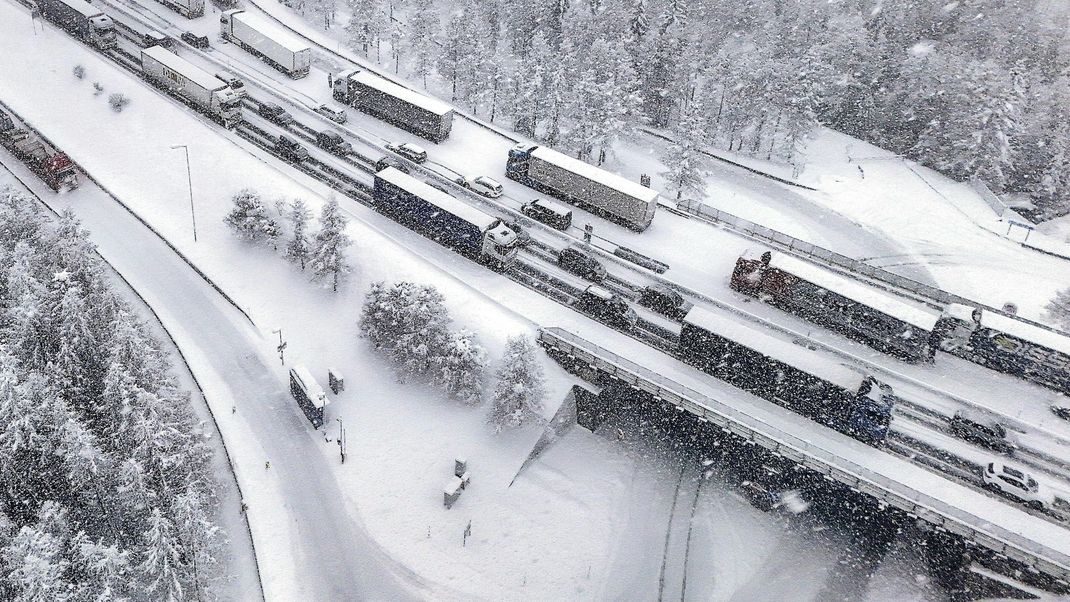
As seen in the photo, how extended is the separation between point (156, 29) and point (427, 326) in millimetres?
52758

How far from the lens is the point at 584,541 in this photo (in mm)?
38844

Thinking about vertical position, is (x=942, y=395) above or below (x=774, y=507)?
above

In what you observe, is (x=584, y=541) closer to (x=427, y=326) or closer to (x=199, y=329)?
(x=427, y=326)

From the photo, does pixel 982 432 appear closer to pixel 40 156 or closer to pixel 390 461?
pixel 390 461

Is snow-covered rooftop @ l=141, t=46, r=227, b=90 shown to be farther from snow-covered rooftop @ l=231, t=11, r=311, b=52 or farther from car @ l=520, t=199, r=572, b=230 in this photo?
car @ l=520, t=199, r=572, b=230

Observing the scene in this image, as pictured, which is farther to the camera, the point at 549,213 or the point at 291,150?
the point at 291,150

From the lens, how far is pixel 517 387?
40.0 metres

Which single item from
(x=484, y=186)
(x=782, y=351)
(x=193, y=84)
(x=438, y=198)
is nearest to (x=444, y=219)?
(x=438, y=198)

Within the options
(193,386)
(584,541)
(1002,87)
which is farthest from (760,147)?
(193,386)

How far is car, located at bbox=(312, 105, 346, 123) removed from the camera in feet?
212

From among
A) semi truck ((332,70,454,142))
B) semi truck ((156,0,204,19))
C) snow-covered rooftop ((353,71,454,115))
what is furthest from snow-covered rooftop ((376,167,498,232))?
semi truck ((156,0,204,19))

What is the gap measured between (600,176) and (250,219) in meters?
24.5

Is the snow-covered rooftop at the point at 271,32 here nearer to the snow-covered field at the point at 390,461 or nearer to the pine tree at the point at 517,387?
the snow-covered field at the point at 390,461

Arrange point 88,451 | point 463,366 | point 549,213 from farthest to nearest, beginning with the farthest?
point 549,213 → point 463,366 → point 88,451
